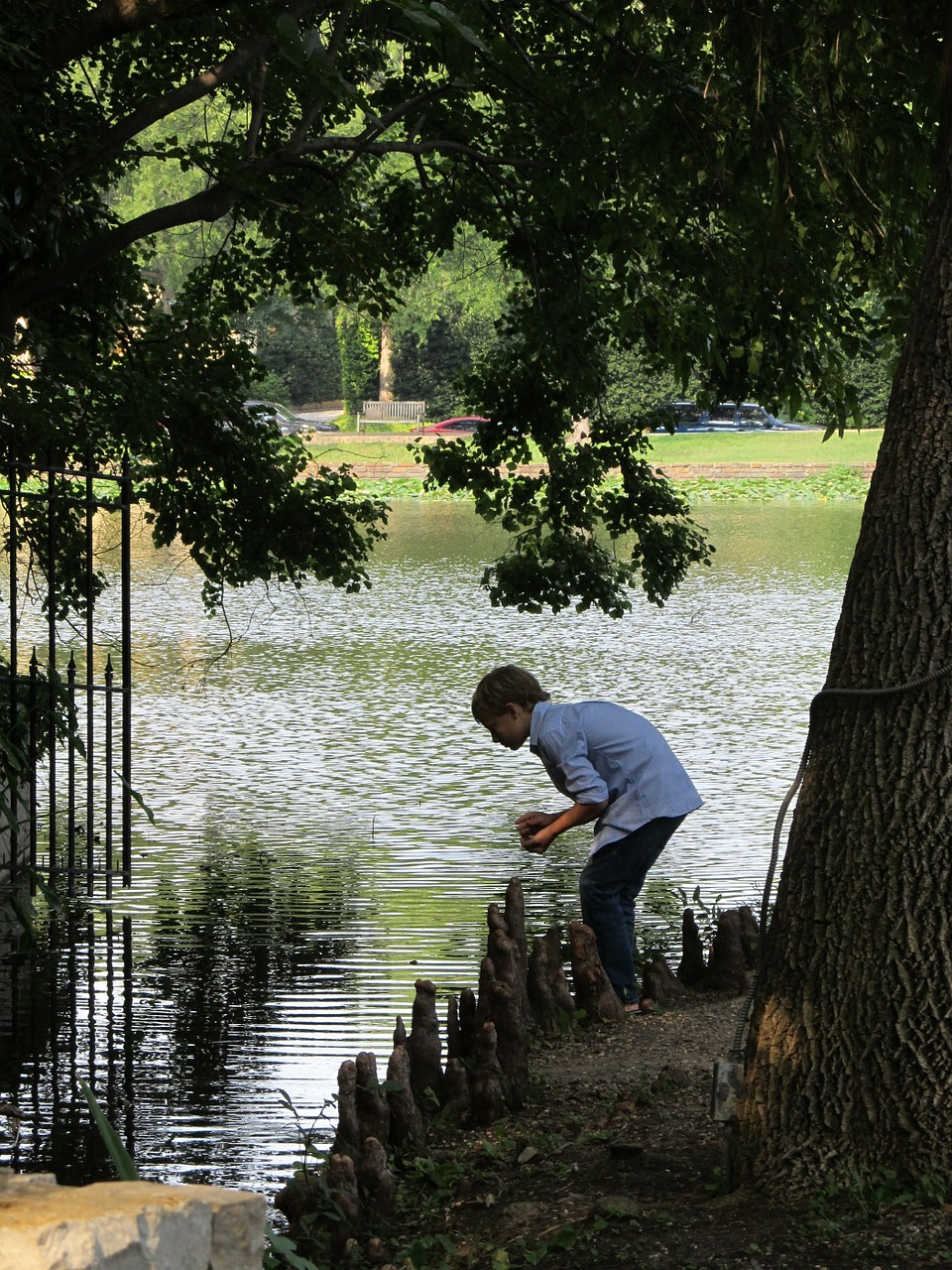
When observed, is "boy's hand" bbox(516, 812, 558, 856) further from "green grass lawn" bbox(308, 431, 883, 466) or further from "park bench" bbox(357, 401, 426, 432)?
"park bench" bbox(357, 401, 426, 432)

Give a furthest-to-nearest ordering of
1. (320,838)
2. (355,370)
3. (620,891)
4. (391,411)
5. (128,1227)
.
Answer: (355,370), (391,411), (320,838), (620,891), (128,1227)

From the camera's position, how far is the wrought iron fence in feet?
23.5

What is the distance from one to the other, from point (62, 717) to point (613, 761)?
652cm

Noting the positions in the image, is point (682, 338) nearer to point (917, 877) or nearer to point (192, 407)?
point (192, 407)

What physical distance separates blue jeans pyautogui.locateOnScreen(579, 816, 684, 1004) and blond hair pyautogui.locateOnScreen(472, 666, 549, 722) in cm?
71

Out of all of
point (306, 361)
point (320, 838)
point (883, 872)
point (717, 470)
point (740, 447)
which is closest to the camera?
point (883, 872)

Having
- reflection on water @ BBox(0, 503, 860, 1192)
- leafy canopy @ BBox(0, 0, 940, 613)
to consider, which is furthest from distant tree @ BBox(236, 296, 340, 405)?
leafy canopy @ BBox(0, 0, 940, 613)

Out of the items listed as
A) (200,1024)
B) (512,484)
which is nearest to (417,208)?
(512,484)

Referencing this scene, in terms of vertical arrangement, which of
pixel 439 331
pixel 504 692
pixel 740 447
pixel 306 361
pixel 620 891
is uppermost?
pixel 439 331

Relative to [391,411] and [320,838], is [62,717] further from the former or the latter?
[391,411]

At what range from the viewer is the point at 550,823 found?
6.52m

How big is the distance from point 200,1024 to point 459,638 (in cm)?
1377

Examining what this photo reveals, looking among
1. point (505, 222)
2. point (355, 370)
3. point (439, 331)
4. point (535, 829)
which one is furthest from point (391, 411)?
point (535, 829)

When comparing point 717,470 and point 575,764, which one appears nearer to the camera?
point 575,764
